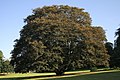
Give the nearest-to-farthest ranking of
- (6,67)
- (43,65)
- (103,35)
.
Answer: (43,65)
(103,35)
(6,67)

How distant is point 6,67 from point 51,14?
96.6 meters

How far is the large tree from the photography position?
49469mm

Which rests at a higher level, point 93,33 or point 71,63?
point 93,33

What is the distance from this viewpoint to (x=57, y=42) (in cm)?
5125

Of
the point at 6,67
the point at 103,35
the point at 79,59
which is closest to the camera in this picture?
the point at 79,59

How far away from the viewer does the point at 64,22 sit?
52.9 metres

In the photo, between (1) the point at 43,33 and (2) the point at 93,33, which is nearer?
(1) the point at 43,33

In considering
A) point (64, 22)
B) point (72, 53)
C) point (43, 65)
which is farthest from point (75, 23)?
point (43, 65)

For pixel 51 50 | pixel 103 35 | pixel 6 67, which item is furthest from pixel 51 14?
pixel 6 67

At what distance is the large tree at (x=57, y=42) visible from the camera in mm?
49469

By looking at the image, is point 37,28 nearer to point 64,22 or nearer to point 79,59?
point 64,22

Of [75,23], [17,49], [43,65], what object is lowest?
[43,65]

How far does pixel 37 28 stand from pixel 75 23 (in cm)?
756

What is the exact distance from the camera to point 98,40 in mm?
55438
